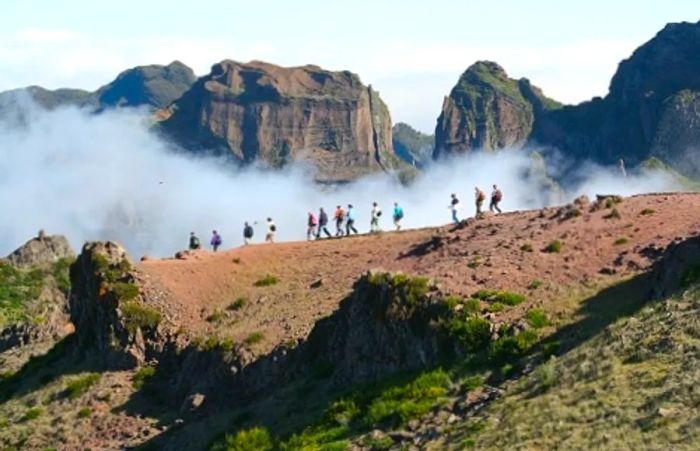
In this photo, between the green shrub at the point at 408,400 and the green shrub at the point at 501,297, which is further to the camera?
the green shrub at the point at 501,297

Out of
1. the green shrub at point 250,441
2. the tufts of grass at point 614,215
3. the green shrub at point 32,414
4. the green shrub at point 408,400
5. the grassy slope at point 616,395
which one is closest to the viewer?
the grassy slope at point 616,395

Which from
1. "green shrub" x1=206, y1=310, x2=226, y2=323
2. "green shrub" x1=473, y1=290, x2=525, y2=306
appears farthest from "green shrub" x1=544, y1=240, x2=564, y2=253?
"green shrub" x1=206, y1=310, x2=226, y2=323

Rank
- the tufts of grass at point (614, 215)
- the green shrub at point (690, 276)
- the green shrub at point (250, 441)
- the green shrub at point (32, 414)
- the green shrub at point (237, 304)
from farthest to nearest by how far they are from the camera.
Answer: the green shrub at point (237, 304)
the green shrub at point (32, 414)
the tufts of grass at point (614, 215)
the green shrub at point (250, 441)
the green shrub at point (690, 276)

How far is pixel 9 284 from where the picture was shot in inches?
3585

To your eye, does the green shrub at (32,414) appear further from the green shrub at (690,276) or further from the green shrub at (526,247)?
the green shrub at (690,276)

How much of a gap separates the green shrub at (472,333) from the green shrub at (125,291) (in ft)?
69.5

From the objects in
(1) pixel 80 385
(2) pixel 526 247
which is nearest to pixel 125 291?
(1) pixel 80 385

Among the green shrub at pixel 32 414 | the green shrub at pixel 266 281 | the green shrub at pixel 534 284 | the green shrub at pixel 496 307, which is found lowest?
the green shrub at pixel 32 414

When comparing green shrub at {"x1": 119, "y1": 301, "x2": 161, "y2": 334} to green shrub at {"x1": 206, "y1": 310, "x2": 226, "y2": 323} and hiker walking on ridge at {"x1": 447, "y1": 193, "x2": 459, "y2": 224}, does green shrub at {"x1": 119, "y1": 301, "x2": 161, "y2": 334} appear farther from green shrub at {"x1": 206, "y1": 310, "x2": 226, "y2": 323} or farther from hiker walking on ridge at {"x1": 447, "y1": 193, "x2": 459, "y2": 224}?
hiker walking on ridge at {"x1": 447, "y1": 193, "x2": 459, "y2": 224}

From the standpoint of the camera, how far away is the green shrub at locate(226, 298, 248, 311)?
170 feet

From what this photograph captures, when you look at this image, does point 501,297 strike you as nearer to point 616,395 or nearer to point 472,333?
point 472,333

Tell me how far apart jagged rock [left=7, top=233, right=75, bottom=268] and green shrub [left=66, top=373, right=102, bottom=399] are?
49257 millimetres

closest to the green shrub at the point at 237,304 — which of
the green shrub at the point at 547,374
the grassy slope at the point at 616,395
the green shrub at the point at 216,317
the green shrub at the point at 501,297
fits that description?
the green shrub at the point at 216,317

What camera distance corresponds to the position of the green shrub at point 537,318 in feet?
118
